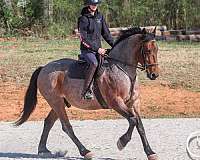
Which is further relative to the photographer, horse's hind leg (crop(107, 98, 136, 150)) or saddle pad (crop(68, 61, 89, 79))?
saddle pad (crop(68, 61, 89, 79))

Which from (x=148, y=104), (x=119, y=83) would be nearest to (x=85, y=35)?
(x=119, y=83)

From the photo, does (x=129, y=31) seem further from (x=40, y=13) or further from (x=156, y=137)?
(x=40, y=13)

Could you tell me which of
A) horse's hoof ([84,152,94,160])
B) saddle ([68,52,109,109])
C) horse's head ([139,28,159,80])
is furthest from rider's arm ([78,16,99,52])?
horse's hoof ([84,152,94,160])

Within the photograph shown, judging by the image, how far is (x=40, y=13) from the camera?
114 ft

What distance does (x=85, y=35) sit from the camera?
32.0 feet

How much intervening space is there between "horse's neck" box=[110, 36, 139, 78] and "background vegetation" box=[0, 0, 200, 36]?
2380 cm

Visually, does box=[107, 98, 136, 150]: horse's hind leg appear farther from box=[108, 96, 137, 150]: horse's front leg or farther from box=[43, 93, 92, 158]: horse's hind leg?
box=[43, 93, 92, 158]: horse's hind leg

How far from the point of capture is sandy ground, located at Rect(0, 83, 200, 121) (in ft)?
50.6

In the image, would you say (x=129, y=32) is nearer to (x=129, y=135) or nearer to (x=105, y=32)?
(x=105, y=32)

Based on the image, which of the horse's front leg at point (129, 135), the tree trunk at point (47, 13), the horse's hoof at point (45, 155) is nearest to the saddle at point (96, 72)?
the horse's front leg at point (129, 135)

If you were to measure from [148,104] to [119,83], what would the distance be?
24.4 ft

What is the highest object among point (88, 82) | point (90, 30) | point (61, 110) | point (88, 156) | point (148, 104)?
point (90, 30)

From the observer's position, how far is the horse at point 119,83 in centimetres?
929

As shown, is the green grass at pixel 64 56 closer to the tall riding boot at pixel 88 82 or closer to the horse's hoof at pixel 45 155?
the horse's hoof at pixel 45 155
